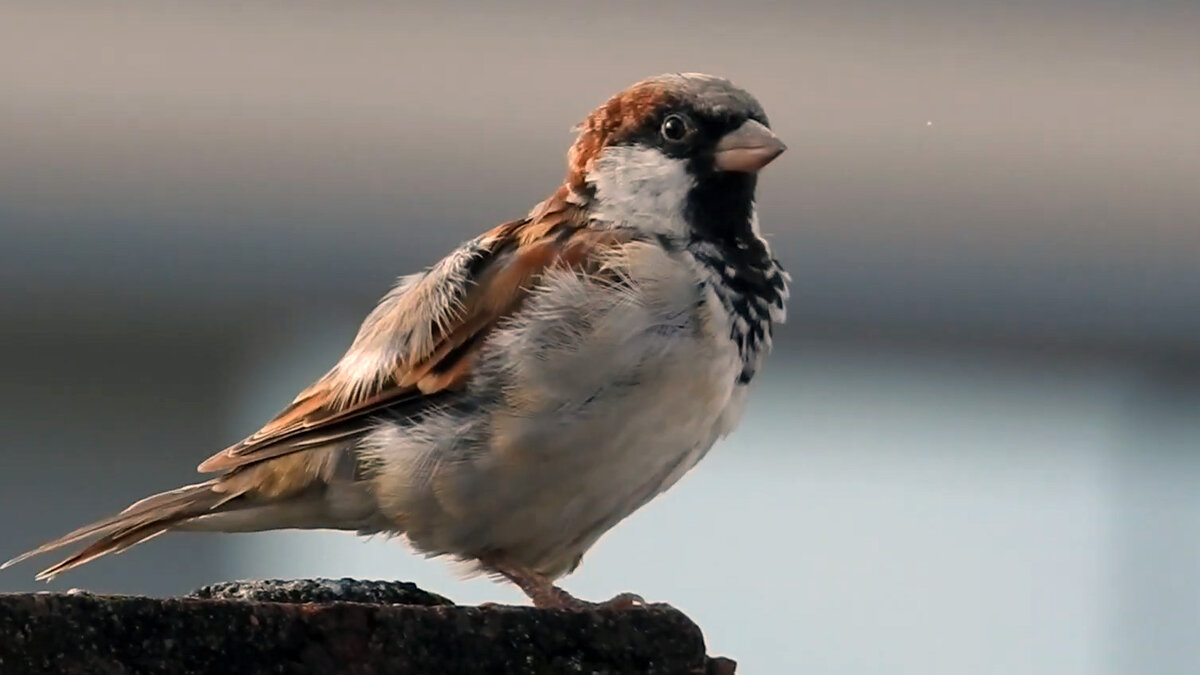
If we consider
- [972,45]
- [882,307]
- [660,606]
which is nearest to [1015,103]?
[972,45]

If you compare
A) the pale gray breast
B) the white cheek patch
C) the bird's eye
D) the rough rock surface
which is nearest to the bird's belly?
the pale gray breast

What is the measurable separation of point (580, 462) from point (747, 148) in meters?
0.47

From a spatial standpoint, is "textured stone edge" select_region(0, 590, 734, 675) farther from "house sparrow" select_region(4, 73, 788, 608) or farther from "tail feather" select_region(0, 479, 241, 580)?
"tail feather" select_region(0, 479, 241, 580)

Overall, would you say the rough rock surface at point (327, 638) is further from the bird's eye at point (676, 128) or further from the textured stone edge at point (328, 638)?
the bird's eye at point (676, 128)

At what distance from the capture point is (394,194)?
529 cm

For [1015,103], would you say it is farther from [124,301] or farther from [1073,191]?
[124,301]

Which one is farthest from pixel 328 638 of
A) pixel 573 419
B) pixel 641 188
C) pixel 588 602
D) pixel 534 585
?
pixel 641 188

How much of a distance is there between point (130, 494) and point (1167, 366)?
2.80m

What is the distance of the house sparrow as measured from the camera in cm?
202

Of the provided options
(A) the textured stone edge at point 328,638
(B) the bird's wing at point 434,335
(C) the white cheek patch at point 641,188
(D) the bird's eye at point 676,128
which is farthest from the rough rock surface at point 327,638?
Result: (D) the bird's eye at point 676,128

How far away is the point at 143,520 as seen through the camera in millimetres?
2129

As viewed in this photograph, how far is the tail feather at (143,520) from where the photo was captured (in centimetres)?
207

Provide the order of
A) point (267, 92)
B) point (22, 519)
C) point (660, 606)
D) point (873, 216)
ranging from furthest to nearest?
point (873, 216) → point (267, 92) → point (22, 519) → point (660, 606)

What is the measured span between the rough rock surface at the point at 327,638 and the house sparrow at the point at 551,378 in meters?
0.56
